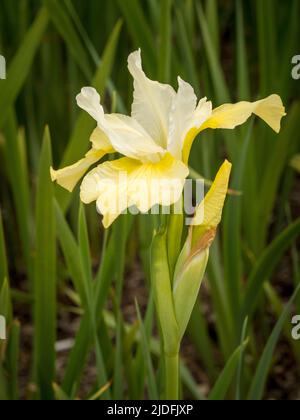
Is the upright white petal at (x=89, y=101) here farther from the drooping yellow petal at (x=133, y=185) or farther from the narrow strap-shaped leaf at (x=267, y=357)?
the narrow strap-shaped leaf at (x=267, y=357)

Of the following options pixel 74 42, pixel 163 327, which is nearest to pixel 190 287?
pixel 163 327

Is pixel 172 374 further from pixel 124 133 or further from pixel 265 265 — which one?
pixel 265 265

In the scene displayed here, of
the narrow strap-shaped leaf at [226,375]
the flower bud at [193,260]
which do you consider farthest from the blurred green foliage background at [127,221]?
the flower bud at [193,260]

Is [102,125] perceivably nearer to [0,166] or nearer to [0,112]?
[0,112]

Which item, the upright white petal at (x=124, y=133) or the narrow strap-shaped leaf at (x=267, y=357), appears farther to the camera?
the narrow strap-shaped leaf at (x=267, y=357)

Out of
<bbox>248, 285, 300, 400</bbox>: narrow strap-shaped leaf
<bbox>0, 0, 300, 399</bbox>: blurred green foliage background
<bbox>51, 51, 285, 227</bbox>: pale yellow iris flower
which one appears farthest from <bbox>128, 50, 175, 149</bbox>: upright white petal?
<bbox>248, 285, 300, 400</bbox>: narrow strap-shaped leaf

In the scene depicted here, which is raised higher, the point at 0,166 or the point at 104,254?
the point at 0,166
